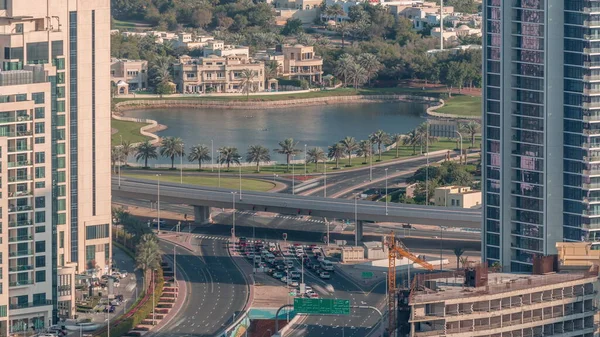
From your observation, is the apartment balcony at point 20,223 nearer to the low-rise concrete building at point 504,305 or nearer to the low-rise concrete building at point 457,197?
the low-rise concrete building at point 504,305

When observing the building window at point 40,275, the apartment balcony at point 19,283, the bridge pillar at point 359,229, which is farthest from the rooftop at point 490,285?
the bridge pillar at point 359,229

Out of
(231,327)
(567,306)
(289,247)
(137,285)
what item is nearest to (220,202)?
(289,247)

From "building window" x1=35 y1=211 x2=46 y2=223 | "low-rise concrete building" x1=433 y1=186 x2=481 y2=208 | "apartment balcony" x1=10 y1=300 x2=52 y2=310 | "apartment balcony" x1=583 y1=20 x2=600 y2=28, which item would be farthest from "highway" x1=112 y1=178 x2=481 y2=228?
"building window" x1=35 y1=211 x2=46 y2=223

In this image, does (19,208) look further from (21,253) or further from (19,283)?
(19,283)

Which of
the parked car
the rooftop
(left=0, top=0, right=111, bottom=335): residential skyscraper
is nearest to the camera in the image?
the rooftop

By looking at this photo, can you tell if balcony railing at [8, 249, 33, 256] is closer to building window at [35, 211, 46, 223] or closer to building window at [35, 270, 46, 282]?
building window at [35, 270, 46, 282]
